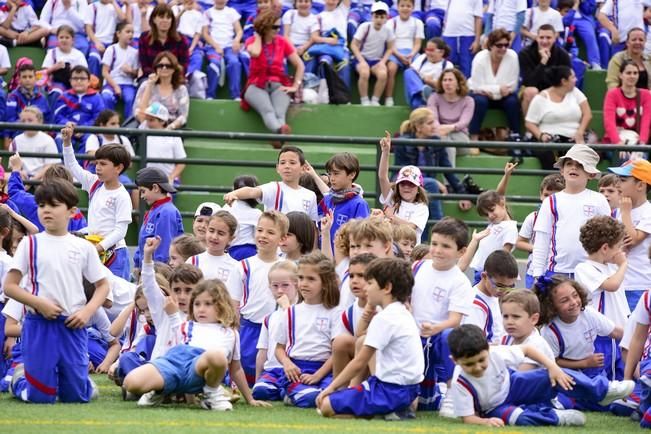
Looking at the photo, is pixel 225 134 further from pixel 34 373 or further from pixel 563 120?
pixel 34 373

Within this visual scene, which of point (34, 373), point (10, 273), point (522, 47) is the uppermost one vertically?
point (522, 47)

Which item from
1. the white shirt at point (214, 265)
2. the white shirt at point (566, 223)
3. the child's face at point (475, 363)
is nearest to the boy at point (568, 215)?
the white shirt at point (566, 223)

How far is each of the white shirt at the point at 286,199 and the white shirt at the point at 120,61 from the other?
5149 millimetres

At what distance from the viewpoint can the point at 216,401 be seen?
27.8 feet

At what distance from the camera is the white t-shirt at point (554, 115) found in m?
15.4

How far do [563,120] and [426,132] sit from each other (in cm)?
190

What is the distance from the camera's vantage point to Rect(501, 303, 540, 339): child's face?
28.0ft

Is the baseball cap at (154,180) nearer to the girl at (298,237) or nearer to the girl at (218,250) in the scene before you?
the girl at (218,250)

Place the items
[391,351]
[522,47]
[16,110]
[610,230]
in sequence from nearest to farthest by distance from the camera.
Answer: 1. [391,351]
2. [610,230]
3. [16,110]
4. [522,47]

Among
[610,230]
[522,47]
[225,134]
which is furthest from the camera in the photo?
[522,47]

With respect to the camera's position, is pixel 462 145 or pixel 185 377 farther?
pixel 462 145

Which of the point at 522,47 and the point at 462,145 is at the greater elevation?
the point at 522,47

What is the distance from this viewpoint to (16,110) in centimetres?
1523

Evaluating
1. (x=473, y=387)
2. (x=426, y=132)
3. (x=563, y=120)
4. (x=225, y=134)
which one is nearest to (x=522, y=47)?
(x=563, y=120)
